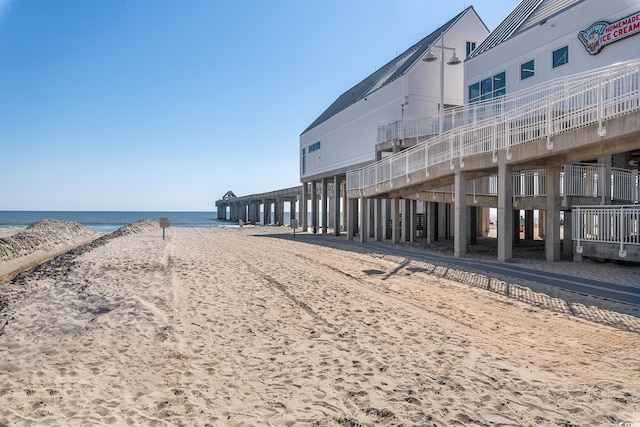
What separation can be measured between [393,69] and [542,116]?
20574 millimetres

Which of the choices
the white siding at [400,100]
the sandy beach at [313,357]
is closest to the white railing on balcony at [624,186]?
the sandy beach at [313,357]

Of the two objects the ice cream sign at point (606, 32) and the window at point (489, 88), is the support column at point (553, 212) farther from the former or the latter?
the window at point (489, 88)

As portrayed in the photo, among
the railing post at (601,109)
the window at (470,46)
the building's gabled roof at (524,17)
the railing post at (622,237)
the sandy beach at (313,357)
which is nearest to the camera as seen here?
the sandy beach at (313,357)

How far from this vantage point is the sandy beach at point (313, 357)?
412 cm

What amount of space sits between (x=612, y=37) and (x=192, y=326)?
1708cm

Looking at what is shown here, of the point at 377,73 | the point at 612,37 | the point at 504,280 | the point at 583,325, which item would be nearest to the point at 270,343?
the point at 583,325

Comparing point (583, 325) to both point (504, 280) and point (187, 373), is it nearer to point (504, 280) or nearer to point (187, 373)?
point (504, 280)

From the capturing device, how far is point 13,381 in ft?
16.3

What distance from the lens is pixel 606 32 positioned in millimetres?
15688

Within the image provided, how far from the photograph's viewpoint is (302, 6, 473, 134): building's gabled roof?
27172 mm

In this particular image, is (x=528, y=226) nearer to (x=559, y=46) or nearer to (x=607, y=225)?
(x=559, y=46)

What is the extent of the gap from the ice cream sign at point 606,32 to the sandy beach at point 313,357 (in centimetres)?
1136

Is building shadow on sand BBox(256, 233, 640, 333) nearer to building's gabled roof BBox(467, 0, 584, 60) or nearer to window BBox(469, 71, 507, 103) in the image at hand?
window BBox(469, 71, 507, 103)

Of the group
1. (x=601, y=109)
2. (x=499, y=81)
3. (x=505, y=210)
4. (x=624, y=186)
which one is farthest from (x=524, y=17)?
(x=601, y=109)
